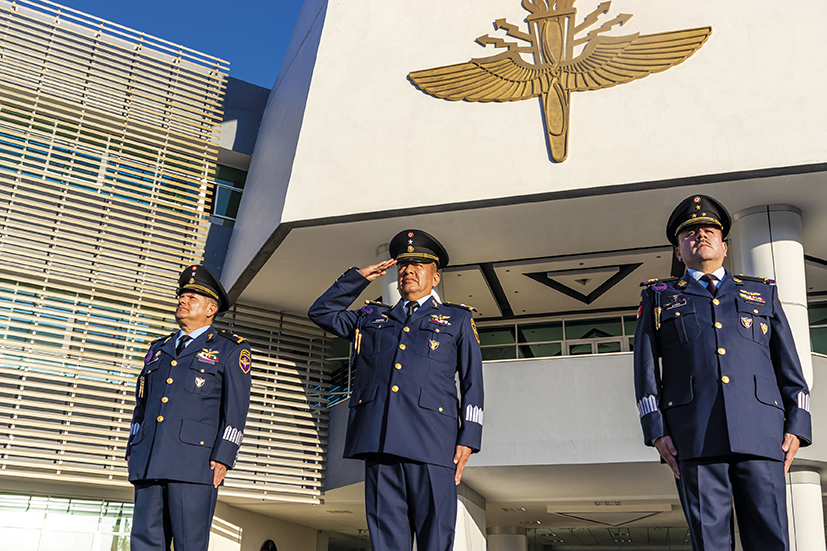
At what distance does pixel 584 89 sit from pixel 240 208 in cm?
594

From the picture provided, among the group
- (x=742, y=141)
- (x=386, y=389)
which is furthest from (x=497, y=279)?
(x=386, y=389)

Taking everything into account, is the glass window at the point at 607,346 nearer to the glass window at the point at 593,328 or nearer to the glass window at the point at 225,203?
the glass window at the point at 593,328

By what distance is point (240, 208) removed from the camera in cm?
1150

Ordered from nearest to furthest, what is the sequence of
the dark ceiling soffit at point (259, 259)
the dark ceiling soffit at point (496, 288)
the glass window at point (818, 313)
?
the dark ceiling soffit at point (259, 259) → the dark ceiling soffit at point (496, 288) → the glass window at point (818, 313)

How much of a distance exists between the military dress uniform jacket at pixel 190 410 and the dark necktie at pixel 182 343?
27 millimetres

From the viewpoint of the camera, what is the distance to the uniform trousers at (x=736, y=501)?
2.73 meters

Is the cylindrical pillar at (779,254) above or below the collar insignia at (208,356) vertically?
above

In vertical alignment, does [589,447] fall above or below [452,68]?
below

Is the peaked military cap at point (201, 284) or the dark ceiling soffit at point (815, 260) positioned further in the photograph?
the dark ceiling soffit at point (815, 260)

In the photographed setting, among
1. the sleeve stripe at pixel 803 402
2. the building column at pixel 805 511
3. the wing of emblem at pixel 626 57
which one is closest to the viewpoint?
the sleeve stripe at pixel 803 402

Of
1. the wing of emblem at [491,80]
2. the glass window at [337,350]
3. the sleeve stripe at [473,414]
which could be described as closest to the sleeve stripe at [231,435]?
the sleeve stripe at [473,414]

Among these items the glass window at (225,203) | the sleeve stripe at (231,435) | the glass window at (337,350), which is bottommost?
the sleeve stripe at (231,435)

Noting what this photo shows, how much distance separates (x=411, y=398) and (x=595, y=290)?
27.1 feet

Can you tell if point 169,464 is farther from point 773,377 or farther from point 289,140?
point 289,140
